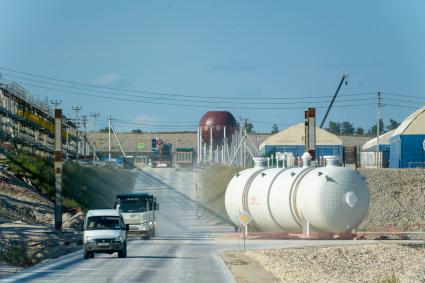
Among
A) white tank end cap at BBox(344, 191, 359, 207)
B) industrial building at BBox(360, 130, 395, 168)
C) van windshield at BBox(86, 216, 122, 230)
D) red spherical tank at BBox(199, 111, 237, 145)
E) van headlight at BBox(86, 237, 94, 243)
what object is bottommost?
van headlight at BBox(86, 237, 94, 243)

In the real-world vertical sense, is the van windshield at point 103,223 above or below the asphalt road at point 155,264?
above

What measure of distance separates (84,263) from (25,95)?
2462 inches

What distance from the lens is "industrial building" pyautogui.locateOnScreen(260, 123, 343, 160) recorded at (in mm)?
126375

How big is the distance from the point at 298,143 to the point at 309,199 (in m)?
74.5

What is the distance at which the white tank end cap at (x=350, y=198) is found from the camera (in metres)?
53.7

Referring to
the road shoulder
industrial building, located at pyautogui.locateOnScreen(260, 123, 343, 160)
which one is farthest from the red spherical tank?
the road shoulder

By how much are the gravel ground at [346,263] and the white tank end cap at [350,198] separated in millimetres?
3645

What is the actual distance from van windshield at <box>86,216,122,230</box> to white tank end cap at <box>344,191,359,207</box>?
16.5 meters

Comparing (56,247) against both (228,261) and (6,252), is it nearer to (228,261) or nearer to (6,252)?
(6,252)

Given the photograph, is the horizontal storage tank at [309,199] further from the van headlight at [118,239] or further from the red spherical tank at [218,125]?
the red spherical tank at [218,125]

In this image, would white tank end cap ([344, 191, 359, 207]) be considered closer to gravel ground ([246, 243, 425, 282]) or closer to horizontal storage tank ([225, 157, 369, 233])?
horizontal storage tank ([225, 157, 369, 233])

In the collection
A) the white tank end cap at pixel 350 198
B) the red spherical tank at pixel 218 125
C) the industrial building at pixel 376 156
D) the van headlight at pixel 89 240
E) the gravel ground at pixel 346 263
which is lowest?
the gravel ground at pixel 346 263

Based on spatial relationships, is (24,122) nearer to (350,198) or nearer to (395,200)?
(395,200)

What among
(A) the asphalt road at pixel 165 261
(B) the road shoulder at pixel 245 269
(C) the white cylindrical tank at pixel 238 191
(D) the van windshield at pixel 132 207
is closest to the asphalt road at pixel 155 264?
(A) the asphalt road at pixel 165 261
